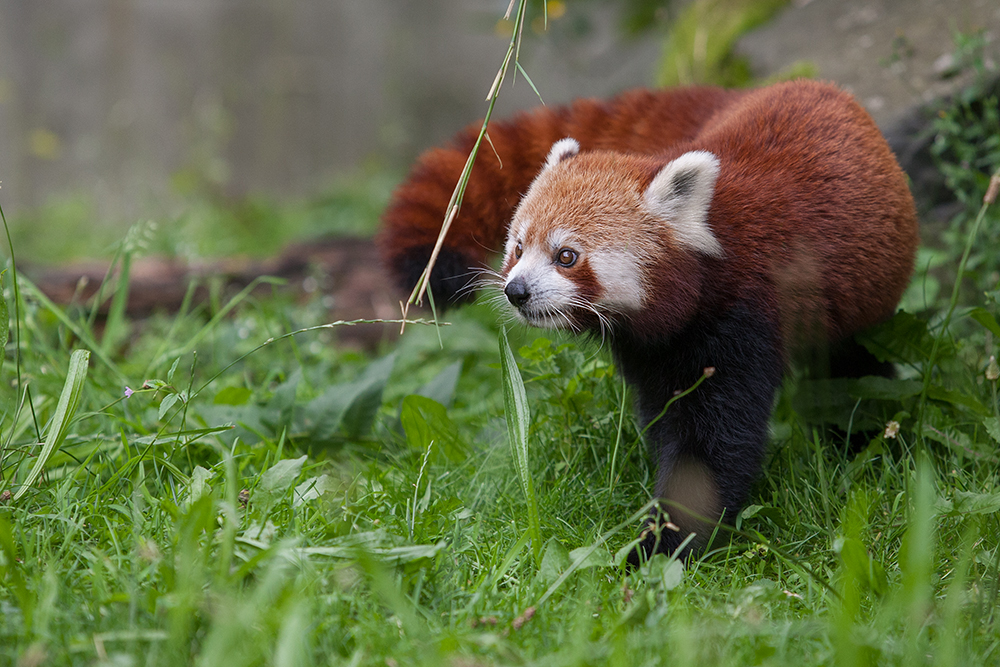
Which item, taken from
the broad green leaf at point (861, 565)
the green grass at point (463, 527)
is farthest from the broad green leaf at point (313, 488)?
the broad green leaf at point (861, 565)

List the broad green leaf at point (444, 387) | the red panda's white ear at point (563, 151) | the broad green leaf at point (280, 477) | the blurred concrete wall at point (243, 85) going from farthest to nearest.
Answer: the blurred concrete wall at point (243, 85), the broad green leaf at point (444, 387), the red panda's white ear at point (563, 151), the broad green leaf at point (280, 477)

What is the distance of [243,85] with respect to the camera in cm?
873

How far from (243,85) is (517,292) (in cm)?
741

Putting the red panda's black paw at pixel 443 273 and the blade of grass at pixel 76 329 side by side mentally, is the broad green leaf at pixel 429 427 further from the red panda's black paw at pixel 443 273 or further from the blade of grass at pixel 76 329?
the blade of grass at pixel 76 329

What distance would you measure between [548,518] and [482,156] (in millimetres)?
1486

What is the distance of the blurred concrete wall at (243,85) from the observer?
7.90m

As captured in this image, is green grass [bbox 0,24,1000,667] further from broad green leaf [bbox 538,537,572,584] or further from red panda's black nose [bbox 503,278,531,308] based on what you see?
red panda's black nose [bbox 503,278,531,308]

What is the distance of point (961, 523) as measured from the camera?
92.6 inches

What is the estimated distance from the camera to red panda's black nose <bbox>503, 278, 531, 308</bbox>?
2424mm

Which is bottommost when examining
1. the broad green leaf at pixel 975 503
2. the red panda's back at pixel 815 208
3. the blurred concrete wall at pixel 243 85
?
the blurred concrete wall at pixel 243 85

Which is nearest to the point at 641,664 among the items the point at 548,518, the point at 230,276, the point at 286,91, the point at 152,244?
the point at 548,518

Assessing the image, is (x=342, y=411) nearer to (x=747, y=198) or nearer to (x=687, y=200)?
(x=687, y=200)

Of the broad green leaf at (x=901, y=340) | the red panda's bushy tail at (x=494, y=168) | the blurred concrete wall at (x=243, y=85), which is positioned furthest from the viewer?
the blurred concrete wall at (x=243, y=85)

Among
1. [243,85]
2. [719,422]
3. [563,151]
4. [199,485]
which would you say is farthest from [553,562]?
[243,85]
